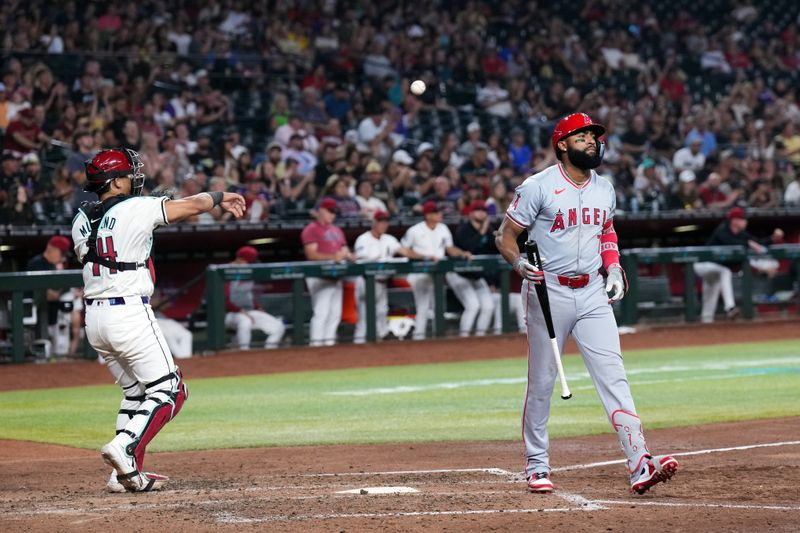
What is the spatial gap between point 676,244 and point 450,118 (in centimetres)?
473

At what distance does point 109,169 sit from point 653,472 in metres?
3.40

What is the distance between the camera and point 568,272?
6.61 metres

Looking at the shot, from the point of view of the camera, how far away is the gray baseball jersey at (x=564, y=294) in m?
6.56

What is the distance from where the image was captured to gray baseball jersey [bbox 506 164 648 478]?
6.56 m

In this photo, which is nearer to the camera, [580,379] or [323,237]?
[580,379]

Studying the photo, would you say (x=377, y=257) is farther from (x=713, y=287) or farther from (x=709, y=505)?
(x=709, y=505)

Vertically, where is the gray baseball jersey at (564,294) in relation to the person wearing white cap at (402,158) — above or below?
below

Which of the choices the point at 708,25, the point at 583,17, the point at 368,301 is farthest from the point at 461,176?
the point at 708,25

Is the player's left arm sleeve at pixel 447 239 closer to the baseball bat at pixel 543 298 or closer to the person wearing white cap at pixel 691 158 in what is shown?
the person wearing white cap at pixel 691 158

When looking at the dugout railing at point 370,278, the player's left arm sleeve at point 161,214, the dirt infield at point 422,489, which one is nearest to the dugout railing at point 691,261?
the dugout railing at point 370,278

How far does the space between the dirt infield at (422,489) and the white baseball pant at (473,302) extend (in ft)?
28.7

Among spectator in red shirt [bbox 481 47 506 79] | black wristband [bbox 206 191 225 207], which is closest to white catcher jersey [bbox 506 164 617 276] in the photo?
black wristband [bbox 206 191 225 207]

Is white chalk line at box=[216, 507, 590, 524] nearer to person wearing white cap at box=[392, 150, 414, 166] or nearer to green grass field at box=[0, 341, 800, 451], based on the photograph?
green grass field at box=[0, 341, 800, 451]

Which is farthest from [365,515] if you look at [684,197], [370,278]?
[684,197]
